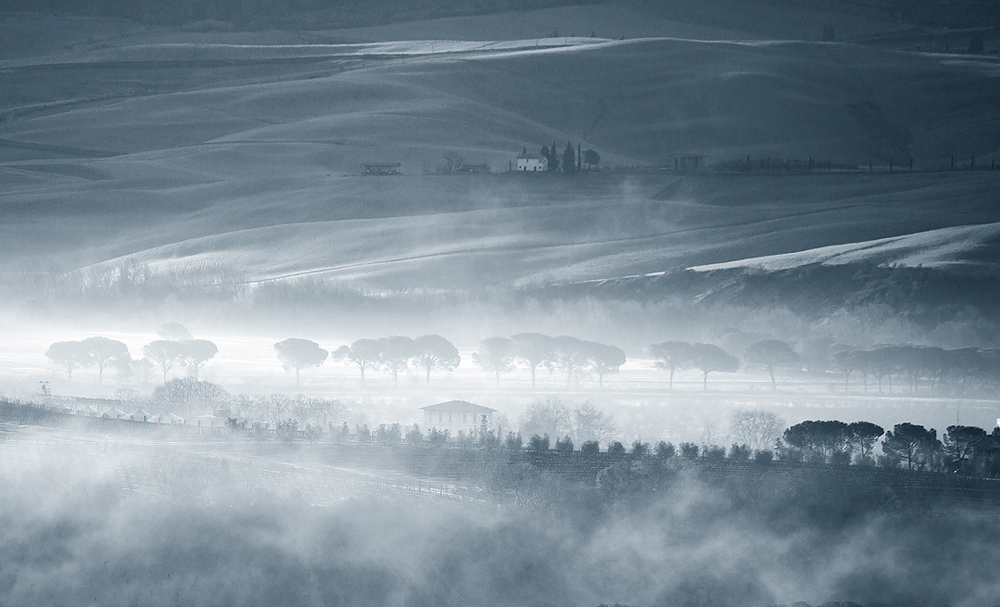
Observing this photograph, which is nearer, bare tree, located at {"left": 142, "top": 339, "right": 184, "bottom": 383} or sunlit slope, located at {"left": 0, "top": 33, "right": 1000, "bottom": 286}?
bare tree, located at {"left": 142, "top": 339, "right": 184, "bottom": 383}

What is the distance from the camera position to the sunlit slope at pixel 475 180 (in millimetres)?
104188

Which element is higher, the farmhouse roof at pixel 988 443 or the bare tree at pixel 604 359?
the bare tree at pixel 604 359

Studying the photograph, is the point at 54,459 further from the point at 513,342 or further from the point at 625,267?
the point at 625,267

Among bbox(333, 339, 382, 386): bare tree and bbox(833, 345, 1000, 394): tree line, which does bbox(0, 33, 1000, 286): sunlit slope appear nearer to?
bbox(333, 339, 382, 386): bare tree

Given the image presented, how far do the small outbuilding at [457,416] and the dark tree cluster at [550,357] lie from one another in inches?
377

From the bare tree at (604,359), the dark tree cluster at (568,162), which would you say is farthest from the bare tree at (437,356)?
the dark tree cluster at (568,162)

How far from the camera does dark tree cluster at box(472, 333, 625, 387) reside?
60.9 meters

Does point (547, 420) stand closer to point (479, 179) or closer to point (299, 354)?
point (299, 354)

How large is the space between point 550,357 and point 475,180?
72520 mm

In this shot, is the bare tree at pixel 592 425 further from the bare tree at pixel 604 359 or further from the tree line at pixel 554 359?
the bare tree at pixel 604 359

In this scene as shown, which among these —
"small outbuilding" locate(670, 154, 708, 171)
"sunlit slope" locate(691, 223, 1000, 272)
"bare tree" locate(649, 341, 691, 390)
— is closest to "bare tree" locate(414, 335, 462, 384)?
"bare tree" locate(649, 341, 691, 390)

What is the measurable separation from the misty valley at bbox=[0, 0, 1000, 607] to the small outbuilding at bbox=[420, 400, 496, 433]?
5.2 inches

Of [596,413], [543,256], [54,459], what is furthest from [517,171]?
[54,459]

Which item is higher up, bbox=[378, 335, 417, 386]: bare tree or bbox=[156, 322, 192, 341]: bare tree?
bbox=[156, 322, 192, 341]: bare tree
